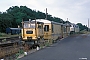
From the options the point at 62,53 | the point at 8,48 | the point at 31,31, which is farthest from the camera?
the point at 31,31

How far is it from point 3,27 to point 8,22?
124 inches

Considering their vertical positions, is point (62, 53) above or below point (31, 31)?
below

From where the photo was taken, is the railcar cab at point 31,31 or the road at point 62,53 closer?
the road at point 62,53

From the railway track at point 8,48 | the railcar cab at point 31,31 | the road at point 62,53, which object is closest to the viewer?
the road at point 62,53

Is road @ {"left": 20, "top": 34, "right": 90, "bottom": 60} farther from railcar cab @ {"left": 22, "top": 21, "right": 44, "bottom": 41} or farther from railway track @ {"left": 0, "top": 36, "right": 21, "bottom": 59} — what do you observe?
railcar cab @ {"left": 22, "top": 21, "right": 44, "bottom": 41}

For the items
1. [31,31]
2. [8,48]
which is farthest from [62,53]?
[31,31]

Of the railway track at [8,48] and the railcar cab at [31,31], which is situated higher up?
the railcar cab at [31,31]

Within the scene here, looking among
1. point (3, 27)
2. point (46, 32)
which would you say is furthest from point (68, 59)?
point (3, 27)

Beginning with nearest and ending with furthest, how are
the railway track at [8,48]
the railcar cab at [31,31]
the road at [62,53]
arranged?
the road at [62,53], the railway track at [8,48], the railcar cab at [31,31]

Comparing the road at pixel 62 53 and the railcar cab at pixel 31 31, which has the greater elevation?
the railcar cab at pixel 31 31

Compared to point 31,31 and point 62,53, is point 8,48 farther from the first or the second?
point 62,53

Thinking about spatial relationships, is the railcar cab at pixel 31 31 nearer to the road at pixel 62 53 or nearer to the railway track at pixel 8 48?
the railway track at pixel 8 48

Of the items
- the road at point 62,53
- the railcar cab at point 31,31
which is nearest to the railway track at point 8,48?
the railcar cab at point 31,31

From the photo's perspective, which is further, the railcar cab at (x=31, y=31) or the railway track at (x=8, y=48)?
the railcar cab at (x=31, y=31)
